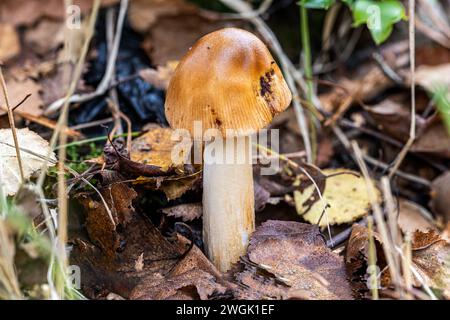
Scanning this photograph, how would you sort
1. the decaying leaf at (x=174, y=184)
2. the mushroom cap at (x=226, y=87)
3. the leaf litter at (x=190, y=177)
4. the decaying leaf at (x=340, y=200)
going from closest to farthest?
the mushroom cap at (x=226, y=87) < the leaf litter at (x=190, y=177) < the decaying leaf at (x=174, y=184) < the decaying leaf at (x=340, y=200)

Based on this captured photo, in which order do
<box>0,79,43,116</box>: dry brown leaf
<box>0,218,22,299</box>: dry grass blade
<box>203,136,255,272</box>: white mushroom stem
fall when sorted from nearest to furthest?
<box>0,218,22,299</box>: dry grass blade, <box>203,136,255,272</box>: white mushroom stem, <box>0,79,43,116</box>: dry brown leaf

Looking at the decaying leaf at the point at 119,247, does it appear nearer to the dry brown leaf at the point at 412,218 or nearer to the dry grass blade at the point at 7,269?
the dry grass blade at the point at 7,269

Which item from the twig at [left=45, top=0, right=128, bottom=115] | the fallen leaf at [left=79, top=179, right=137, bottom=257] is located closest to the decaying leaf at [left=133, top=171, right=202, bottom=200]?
the fallen leaf at [left=79, top=179, right=137, bottom=257]

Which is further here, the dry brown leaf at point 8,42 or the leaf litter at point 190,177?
the dry brown leaf at point 8,42

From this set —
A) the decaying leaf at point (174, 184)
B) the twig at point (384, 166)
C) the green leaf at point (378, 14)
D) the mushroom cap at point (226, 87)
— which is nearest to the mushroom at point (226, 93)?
the mushroom cap at point (226, 87)

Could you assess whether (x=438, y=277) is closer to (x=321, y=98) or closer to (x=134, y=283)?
(x=134, y=283)

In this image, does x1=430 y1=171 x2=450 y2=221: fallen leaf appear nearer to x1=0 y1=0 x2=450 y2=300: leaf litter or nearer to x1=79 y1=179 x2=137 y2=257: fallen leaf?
x1=0 y1=0 x2=450 y2=300: leaf litter
